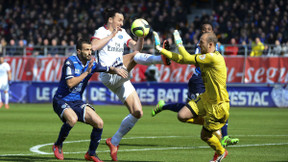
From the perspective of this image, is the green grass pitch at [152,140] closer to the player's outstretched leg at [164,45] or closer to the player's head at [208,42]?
the player's outstretched leg at [164,45]

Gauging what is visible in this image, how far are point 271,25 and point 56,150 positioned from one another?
20.0 m

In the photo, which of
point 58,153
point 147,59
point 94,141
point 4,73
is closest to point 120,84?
point 147,59

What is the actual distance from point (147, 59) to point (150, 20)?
23.4 meters

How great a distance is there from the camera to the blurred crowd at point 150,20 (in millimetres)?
27219

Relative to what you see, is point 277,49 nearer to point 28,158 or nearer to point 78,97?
point 78,97

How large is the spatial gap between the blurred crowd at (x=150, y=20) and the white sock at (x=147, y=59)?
16506mm

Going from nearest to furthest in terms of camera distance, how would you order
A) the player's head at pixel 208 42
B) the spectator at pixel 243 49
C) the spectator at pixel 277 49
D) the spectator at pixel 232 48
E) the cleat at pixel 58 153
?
the player's head at pixel 208 42, the cleat at pixel 58 153, the spectator at pixel 277 49, the spectator at pixel 243 49, the spectator at pixel 232 48

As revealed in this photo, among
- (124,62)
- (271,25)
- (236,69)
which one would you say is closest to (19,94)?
(236,69)

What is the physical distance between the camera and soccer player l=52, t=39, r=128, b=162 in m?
8.79

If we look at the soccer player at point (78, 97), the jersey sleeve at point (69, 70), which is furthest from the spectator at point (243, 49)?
the jersey sleeve at point (69, 70)

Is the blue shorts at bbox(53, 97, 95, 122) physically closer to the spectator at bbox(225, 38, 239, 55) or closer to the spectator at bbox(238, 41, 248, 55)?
the spectator at bbox(225, 38, 239, 55)

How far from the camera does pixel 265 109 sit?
22953 millimetres

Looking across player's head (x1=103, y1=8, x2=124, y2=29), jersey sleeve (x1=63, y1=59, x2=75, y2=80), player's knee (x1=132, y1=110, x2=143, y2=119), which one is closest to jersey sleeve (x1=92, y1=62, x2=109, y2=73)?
jersey sleeve (x1=63, y1=59, x2=75, y2=80)

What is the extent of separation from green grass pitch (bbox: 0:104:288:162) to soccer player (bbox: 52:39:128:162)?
47cm
